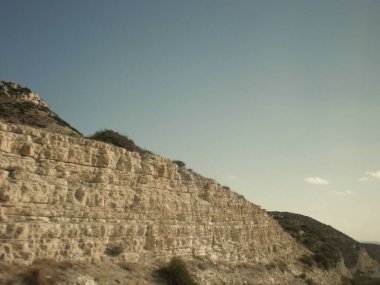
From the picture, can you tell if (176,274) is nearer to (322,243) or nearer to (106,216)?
(106,216)

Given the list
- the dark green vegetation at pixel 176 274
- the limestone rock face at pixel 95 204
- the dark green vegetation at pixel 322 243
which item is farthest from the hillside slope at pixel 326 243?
the dark green vegetation at pixel 176 274

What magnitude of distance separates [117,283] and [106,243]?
161 centimetres

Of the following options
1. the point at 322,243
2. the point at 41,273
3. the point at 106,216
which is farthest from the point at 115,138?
the point at 322,243

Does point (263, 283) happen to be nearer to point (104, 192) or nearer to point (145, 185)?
point (145, 185)

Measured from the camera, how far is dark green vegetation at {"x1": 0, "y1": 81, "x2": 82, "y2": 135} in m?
25.1

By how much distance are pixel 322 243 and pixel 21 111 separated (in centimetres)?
3409

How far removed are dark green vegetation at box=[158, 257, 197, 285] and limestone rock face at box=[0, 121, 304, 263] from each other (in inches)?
26.1

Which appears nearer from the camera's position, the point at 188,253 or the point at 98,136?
the point at 188,253

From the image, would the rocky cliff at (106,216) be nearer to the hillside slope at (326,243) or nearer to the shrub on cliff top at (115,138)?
the shrub on cliff top at (115,138)

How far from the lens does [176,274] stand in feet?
50.2

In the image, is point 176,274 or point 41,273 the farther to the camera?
point 176,274

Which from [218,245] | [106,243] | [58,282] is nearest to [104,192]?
[106,243]

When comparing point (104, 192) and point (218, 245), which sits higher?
point (104, 192)

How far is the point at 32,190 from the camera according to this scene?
11500mm
